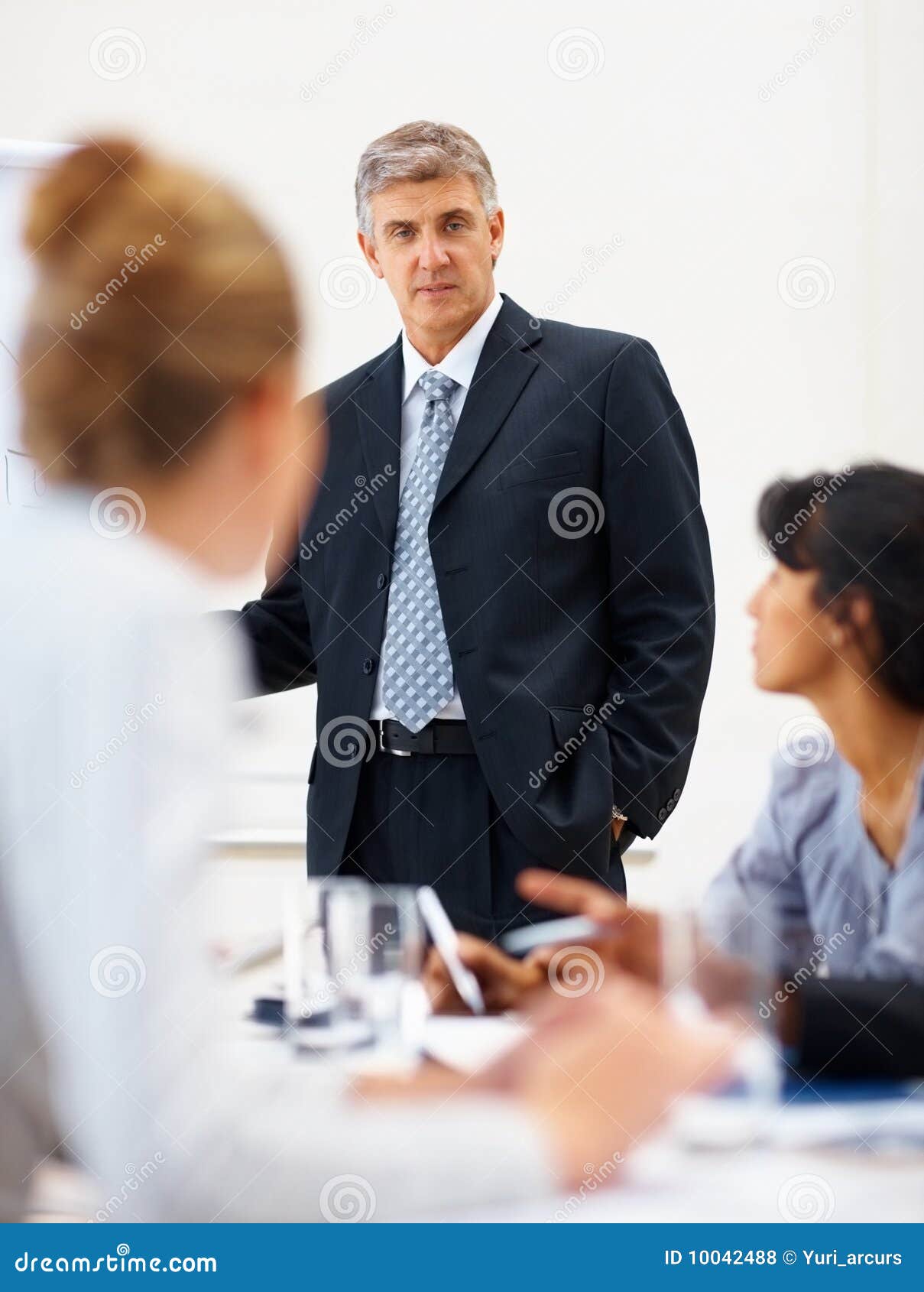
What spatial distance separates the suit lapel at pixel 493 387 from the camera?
1.75m

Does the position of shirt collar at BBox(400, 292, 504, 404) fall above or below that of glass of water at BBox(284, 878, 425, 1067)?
above

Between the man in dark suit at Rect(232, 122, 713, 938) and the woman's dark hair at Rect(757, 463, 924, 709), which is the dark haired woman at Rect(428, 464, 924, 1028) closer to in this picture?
the woman's dark hair at Rect(757, 463, 924, 709)

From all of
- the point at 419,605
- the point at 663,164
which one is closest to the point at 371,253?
the point at 419,605

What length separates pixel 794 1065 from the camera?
89 centimetres

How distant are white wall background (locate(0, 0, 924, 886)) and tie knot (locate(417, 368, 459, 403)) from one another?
0.88 metres

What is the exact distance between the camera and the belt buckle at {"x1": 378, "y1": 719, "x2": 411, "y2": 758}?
1.73 meters

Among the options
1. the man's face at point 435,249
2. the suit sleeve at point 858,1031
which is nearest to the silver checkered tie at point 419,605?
the man's face at point 435,249

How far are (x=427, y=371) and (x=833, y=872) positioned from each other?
889 mm

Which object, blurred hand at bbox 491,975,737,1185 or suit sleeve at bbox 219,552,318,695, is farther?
suit sleeve at bbox 219,552,318,695

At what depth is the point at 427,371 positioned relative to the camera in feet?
5.98

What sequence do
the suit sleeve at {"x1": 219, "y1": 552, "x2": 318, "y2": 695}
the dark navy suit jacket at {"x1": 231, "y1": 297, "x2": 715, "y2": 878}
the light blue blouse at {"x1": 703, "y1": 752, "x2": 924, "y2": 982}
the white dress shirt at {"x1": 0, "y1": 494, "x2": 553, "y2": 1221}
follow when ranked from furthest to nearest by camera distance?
the suit sleeve at {"x1": 219, "y1": 552, "x2": 318, "y2": 695} < the dark navy suit jacket at {"x1": 231, "y1": 297, "x2": 715, "y2": 878} < the light blue blouse at {"x1": 703, "y1": 752, "x2": 924, "y2": 982} < the white dress shirt at {"x1": 0, "y1": 494, "x2": 553, "y2": 1221}

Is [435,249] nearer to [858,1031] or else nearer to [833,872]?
[833,872]

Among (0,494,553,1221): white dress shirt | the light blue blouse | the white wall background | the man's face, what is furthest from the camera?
the white wall background

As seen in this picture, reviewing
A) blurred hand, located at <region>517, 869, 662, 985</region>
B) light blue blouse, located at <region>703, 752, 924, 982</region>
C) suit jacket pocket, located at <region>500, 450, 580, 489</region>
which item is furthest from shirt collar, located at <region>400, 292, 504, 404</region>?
blurred hand, located at <region>517, 869, 662, 985</region>
